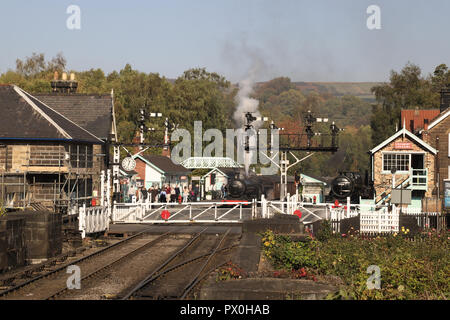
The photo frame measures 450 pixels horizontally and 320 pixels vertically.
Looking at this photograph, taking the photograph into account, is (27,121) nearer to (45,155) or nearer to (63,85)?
(45,155)

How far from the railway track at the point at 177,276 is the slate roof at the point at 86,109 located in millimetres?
20028

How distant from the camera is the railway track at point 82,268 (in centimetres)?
1534

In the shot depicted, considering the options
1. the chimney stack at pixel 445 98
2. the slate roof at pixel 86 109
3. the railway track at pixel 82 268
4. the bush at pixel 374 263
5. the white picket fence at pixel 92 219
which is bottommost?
the railway track at pixel 82 268

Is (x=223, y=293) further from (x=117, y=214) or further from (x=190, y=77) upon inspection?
(x=190, y=77)

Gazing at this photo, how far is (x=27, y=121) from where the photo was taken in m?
35.1

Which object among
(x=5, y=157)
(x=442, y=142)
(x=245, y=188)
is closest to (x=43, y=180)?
(x=5, y=157)

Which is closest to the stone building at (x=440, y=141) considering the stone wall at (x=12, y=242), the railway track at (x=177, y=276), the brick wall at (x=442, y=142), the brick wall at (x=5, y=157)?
the brick wall at (x=442, y=142)

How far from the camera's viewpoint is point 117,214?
36031mm

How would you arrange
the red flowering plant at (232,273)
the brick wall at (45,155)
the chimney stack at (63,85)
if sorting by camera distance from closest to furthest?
the red flowering plant at (232,273)
the brick wall at (45,155)
the chimney stack at (63,85)

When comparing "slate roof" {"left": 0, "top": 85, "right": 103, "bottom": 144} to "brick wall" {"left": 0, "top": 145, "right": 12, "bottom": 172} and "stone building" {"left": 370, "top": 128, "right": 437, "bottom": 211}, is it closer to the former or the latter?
"brick wall" {"left": 0, "top": 145, "right": 12, "bottom": 172}

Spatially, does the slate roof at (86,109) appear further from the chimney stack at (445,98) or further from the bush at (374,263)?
the chimney stack at (445,98)

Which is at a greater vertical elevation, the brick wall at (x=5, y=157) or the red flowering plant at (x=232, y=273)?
the brick wall at (x=5, y=157)

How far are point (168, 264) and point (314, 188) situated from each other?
54457mm

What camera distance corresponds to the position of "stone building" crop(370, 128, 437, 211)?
51.7 m
